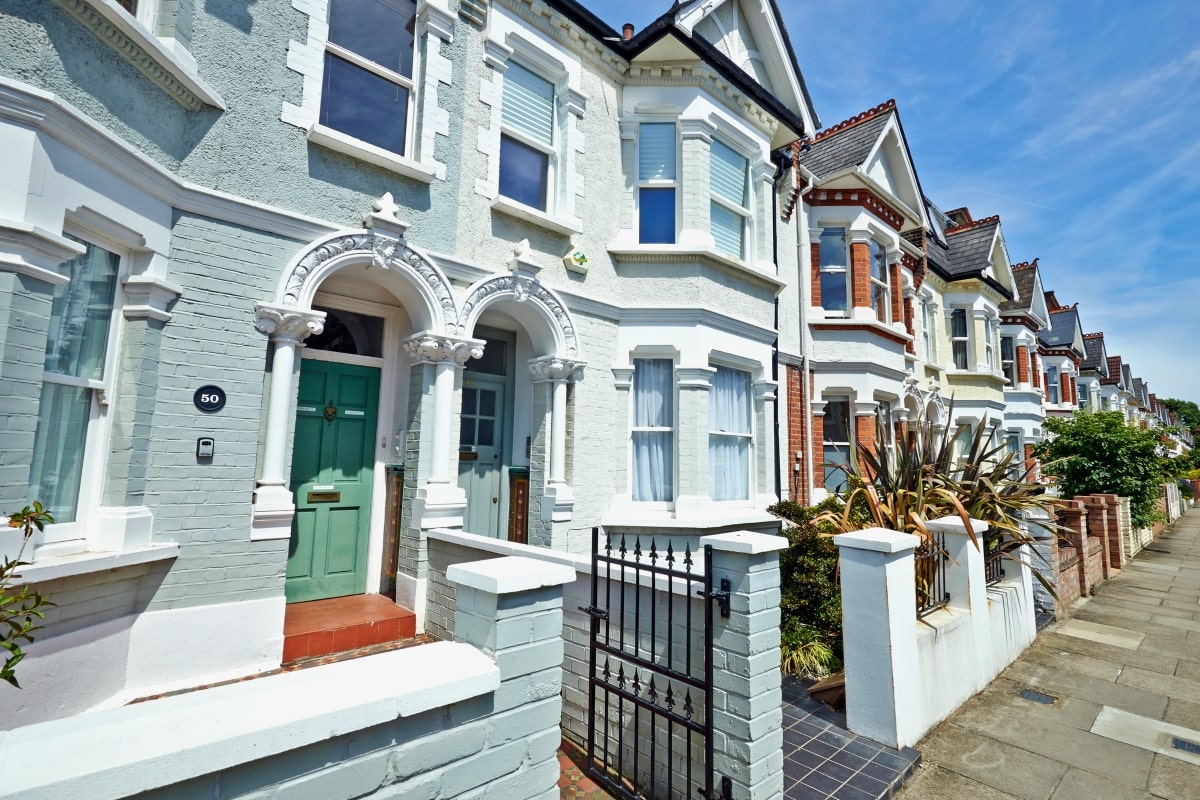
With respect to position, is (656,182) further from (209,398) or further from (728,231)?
(209,398)

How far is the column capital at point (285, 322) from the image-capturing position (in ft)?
15.0

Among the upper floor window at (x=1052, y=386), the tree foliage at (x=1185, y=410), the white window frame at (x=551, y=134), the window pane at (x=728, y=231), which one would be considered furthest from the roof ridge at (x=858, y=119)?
the tree foliage at (x=1185, y=410)

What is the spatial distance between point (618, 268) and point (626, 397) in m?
1.70

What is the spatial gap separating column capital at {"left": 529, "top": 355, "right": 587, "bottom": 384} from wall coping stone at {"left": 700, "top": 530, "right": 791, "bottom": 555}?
3.48m

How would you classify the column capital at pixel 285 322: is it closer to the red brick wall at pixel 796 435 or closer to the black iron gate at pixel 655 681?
the black iron gate at pixel 655 681

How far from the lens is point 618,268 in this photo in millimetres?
7480

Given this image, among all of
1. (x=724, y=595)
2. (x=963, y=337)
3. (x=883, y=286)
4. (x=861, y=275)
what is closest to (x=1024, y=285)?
(x=963, y=337)

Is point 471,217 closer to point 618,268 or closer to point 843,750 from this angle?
point 618,268

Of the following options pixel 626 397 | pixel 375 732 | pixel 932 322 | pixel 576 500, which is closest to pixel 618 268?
pixel 626 397

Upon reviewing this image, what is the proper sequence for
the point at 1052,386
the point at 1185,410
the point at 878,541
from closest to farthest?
the point at 878,541 < the point at 1052,386 < the point at 1185,410

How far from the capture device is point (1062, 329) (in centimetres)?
2841

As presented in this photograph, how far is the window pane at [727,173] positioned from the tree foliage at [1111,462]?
9096 millimetres

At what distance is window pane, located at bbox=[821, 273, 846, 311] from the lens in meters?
11.1

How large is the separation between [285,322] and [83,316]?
1.23m
